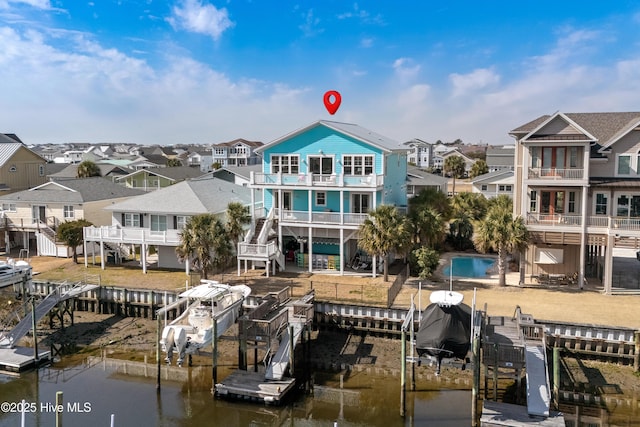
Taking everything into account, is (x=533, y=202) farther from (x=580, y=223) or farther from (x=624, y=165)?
(x=624, y=165)

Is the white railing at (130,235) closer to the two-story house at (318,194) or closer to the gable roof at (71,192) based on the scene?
the two-story house at (318,194)

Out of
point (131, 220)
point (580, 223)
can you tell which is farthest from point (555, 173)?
point (131, 220)

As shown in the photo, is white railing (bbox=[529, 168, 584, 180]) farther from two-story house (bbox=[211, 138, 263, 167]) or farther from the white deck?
two-story house (bbox=[211, 138, 263, 167])

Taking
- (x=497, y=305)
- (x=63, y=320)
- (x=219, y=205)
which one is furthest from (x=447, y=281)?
(x=63, y=320)

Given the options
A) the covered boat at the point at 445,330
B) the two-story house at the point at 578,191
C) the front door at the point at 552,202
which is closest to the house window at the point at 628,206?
the two-story house at the point at 578,191

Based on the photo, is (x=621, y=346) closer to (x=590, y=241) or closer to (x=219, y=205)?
(x=590, y=241)

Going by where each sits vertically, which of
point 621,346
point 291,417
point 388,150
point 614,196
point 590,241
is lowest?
point 291,417
